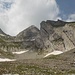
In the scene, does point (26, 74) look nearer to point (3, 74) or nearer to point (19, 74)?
point (19, 74)

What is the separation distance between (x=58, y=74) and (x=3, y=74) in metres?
11.5

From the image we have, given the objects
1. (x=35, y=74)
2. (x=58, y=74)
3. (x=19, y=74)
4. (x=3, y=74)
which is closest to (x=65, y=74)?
(x=58, y=74)

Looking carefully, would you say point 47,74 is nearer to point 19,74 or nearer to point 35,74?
point 35,74

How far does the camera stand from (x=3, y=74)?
1870 inches

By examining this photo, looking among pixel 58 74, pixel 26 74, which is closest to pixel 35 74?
pixel 26 74

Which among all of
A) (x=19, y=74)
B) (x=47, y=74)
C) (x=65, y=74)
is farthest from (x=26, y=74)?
(x=65, y=74)

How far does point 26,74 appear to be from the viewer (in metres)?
49.9

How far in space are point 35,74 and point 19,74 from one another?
3.18 m

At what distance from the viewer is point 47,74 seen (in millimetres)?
52031

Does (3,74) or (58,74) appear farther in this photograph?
(58,74)

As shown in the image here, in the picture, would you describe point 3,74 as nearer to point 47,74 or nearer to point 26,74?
point 26,74

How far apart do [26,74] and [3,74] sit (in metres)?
4.60

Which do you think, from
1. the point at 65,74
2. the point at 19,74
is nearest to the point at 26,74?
the point at 19,74

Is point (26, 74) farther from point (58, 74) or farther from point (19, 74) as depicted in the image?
point (58, 74)
